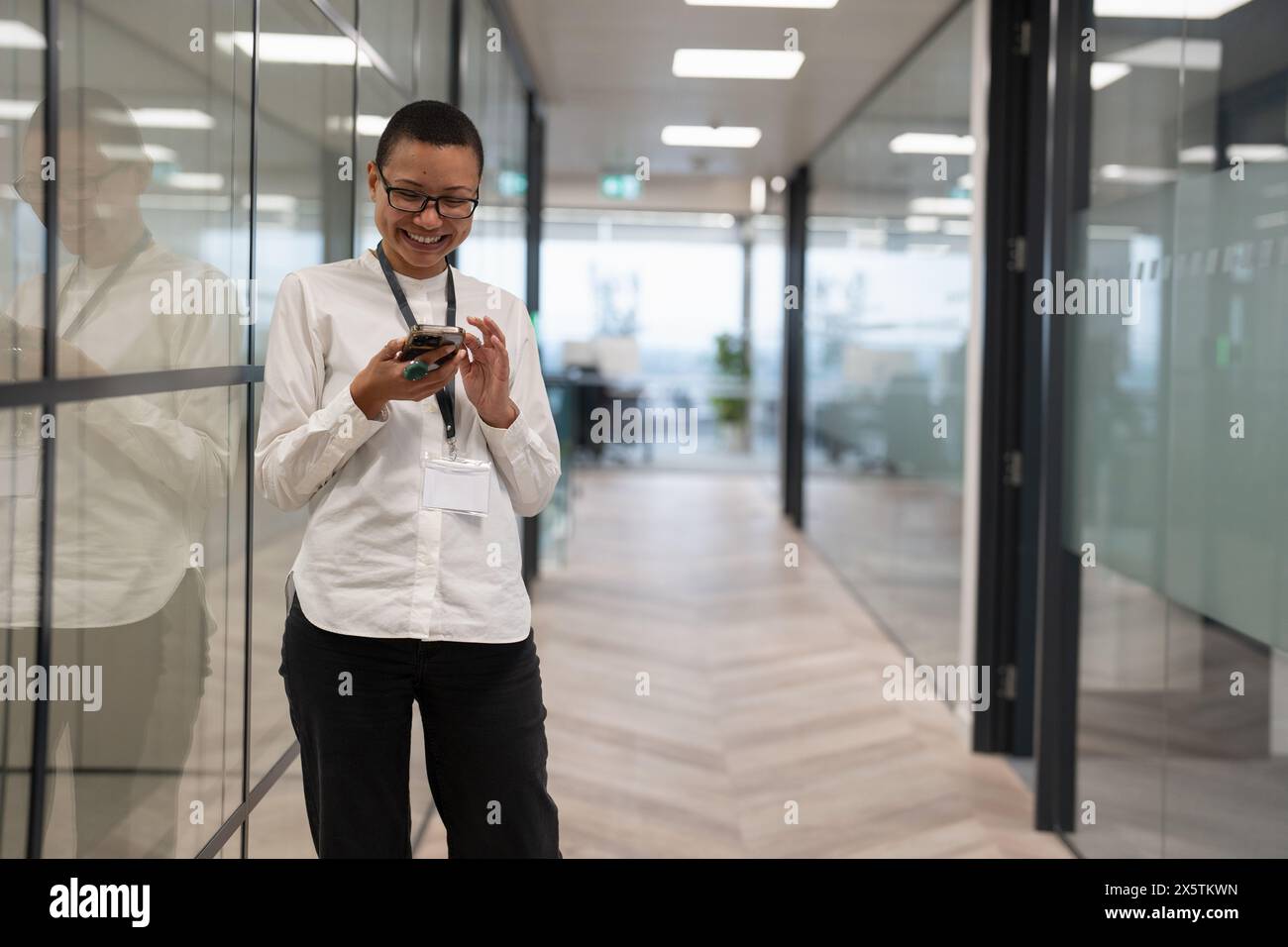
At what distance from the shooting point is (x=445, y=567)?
1878 mm

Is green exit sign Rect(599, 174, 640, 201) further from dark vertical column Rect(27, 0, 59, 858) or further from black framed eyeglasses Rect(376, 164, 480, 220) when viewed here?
dark vertical column Rect(27, 0, 59, 858)

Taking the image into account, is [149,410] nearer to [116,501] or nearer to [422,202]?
[116,501]

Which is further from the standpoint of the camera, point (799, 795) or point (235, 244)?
point (799, 795)

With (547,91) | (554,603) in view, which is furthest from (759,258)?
(554,603)

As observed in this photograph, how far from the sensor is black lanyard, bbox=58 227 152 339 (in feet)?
4.94

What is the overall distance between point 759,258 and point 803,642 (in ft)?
29.2

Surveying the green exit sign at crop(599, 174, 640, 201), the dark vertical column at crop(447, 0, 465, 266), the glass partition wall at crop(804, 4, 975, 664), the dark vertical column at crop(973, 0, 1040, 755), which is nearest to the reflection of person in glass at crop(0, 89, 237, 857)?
the dark vertical column at crop(447, 0, 465, 266)

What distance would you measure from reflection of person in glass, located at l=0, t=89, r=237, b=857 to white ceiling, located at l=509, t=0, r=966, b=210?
423 cm

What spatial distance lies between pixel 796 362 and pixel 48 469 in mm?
10513

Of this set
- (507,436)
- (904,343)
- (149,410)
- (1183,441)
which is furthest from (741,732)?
(149,410)

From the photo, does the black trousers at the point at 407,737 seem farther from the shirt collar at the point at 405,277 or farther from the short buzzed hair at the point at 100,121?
the short buzzed hair at the point at 100,121

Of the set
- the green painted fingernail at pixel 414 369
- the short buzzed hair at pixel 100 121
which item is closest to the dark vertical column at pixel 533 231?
the green painted fingernail at pixel 414 369
